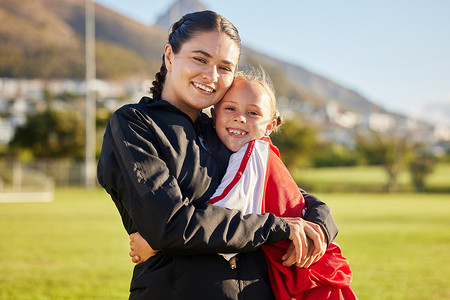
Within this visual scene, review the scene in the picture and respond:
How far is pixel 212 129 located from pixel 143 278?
663 millimetres

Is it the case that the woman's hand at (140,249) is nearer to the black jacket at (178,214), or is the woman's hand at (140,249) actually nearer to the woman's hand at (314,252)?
the black jacket at (178,214)

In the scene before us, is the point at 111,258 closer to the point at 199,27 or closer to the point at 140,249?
the point at 140,249

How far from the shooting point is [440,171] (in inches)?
1743

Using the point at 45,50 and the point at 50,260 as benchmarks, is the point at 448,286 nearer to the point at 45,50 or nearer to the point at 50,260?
the point at 50,260

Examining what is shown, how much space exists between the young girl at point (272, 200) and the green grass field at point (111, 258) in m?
3.74

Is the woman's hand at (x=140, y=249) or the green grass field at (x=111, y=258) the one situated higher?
the woman's hand at (x=140, y=249)

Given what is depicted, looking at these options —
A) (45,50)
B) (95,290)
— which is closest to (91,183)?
(95,290)

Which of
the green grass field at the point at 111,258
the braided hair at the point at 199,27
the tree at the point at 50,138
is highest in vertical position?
the tree at the point at 50,138

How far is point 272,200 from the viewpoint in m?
1.98

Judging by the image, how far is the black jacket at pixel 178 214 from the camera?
1.76m

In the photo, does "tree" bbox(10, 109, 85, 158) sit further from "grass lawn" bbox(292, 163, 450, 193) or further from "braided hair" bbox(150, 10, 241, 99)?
"braided hair" bbox(150, 10, 241, 99)

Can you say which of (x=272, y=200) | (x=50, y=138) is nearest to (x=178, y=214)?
(x=272, y=200)

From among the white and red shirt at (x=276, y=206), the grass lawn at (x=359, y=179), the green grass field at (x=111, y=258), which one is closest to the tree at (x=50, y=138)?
the grass lawn at (x=359, y=179)

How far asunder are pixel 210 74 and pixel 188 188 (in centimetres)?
44
